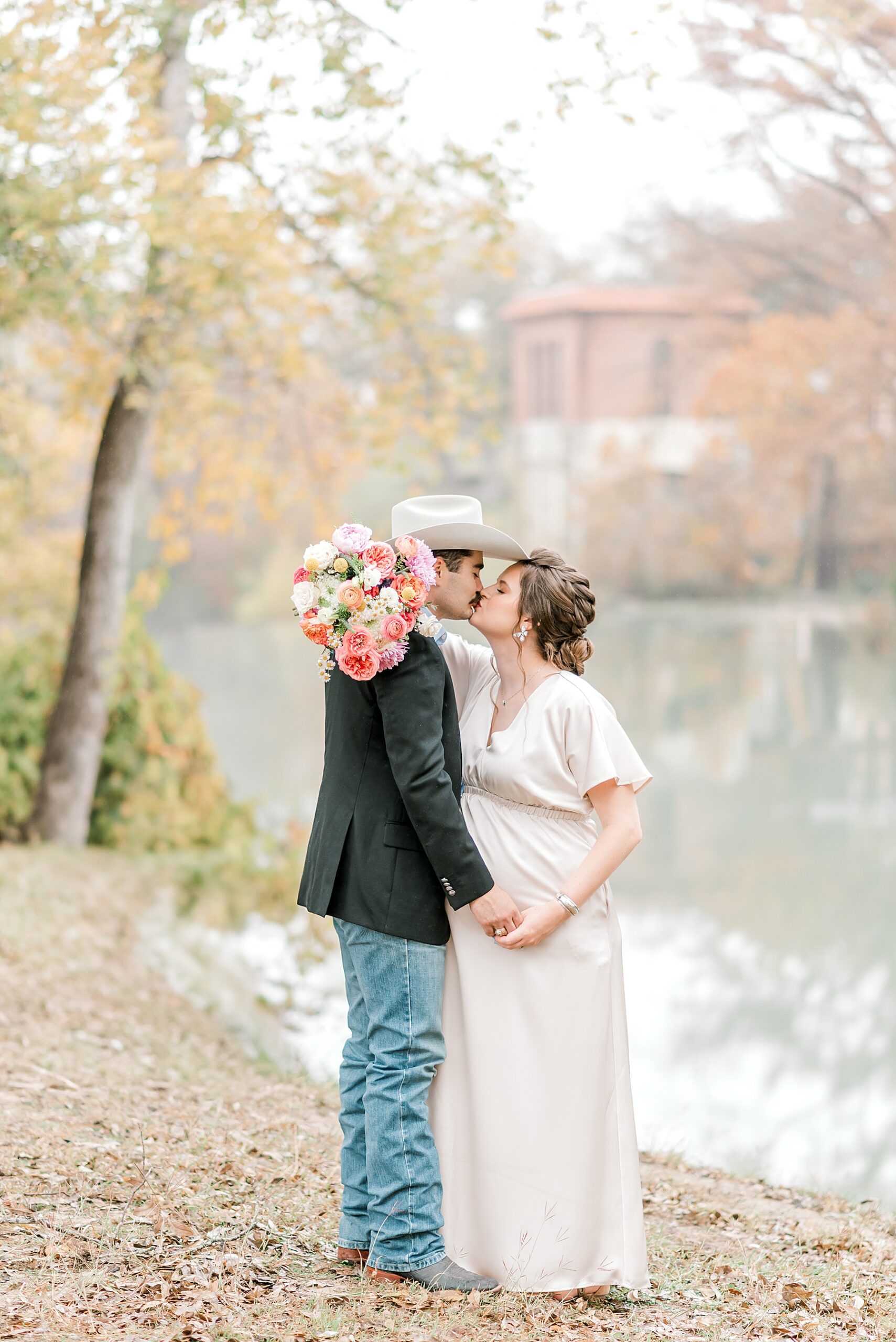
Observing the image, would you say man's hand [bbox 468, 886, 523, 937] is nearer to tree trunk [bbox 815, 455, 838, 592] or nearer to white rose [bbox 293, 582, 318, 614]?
white rose [bbox 293, 582, 318, 614]

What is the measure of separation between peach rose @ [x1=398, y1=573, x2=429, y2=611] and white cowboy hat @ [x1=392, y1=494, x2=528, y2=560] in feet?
0.46

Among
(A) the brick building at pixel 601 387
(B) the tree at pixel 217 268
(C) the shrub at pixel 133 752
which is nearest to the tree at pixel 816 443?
(A) the brick building at pixel 601 387

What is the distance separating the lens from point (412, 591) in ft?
8.37

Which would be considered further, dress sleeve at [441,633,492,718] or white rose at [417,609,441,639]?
dress sleeve at [441,633,492,718]

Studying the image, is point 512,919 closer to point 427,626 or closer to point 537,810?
point 537,810

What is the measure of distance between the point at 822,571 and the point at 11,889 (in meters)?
14.3

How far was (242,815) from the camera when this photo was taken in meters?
8.66

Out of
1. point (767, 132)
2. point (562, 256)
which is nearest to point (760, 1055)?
point (767, 132)

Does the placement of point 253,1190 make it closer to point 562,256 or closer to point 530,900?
point 530,900

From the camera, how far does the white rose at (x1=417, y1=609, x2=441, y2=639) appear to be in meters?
2.59

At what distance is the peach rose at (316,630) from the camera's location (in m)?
2.59

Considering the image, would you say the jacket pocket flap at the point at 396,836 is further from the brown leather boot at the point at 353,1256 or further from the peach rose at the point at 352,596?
the brown leather boot at the point at 353,1256

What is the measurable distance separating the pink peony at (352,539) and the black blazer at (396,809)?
0.67ft

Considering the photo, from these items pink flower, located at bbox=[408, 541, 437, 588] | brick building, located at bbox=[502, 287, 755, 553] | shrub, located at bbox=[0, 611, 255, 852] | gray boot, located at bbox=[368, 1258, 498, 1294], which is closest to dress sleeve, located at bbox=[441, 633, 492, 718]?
pink flower, located at bbox=[408, 541, 437, 588]
